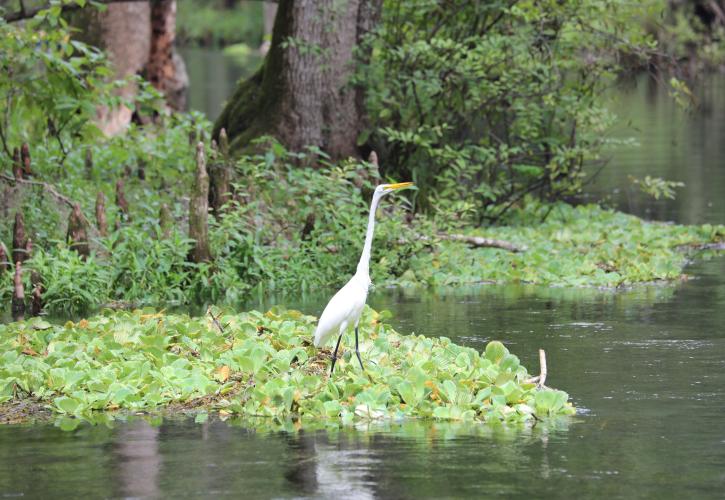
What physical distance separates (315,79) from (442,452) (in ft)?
36.1

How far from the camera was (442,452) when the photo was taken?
8219 mm

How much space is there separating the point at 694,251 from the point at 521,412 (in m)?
9.53

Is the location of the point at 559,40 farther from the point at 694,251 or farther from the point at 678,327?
the point at 678,327

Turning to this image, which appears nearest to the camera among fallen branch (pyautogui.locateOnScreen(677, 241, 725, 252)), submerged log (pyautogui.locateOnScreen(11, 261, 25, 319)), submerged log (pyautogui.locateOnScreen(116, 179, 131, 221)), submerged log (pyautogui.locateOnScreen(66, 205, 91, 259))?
submerged log (pyautogui.locateOnScreen(11, 261, 25, 319))

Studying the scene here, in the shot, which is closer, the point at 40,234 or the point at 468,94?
the point at 40,234

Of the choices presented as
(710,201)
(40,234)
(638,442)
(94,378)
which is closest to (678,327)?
(638,442)

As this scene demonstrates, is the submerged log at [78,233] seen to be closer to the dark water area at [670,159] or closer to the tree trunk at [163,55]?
the dark water area at [670,159]

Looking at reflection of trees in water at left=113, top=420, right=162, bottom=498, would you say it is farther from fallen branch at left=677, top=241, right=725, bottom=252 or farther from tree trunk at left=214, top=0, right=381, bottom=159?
fallen branch at left=677, top=241, right=725, bottom=252

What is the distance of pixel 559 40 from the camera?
757 inches

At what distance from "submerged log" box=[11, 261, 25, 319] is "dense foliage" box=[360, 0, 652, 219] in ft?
19.8

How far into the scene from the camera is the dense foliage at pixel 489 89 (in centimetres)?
1866

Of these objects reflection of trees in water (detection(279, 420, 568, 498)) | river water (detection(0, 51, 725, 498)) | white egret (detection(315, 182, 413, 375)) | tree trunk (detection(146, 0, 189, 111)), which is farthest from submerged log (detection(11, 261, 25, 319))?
tree trunk (detection(146, 0, 189, 111))

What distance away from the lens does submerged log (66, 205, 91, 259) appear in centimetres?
1459

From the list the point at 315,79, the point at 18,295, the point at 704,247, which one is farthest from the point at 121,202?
the point at 704,247
